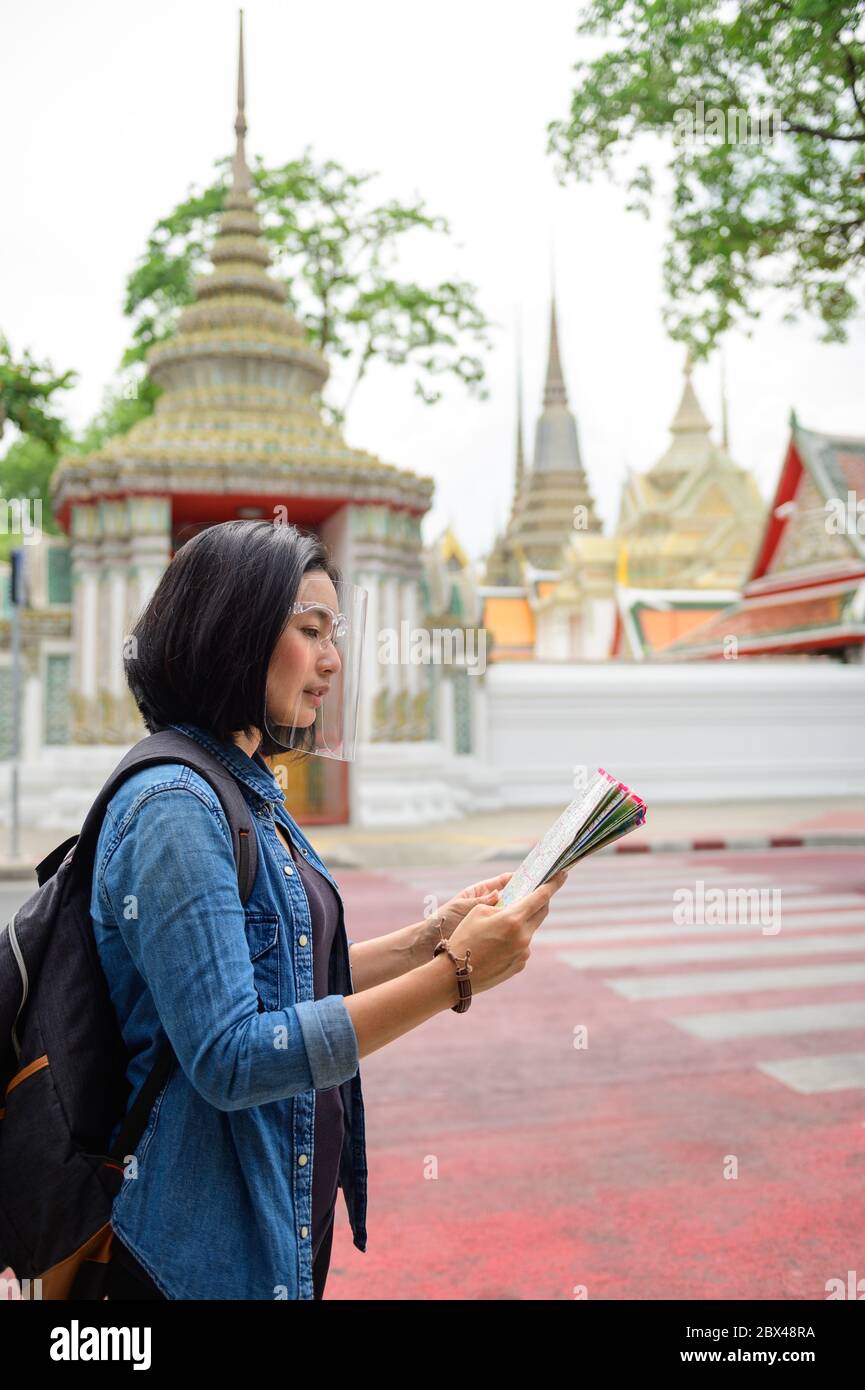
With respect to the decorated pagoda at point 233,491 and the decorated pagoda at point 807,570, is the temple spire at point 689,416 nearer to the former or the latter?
the decorated pagoda at point 807,570

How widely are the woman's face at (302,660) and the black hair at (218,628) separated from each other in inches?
1.2

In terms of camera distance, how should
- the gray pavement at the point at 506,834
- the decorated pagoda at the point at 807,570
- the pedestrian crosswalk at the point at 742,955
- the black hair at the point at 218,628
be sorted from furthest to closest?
the decorated pagoda at the point at 807,570 < the gray pavement at the point at 506,834 < the pedestrian crosswalk at the point at 742,955 < the black hair at the point at 218,628

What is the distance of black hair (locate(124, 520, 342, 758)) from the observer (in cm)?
164

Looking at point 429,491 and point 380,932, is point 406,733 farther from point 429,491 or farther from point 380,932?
point 380,932

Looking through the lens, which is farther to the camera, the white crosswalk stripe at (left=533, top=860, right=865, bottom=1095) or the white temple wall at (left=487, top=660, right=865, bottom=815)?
the white temple wall at (left=487, top=660, right=865, bottom=815)

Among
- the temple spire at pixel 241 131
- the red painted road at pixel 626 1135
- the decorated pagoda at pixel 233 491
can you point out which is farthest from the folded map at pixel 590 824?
the temple spire at pixel 241 131

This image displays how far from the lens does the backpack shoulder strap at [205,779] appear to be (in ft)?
5.03

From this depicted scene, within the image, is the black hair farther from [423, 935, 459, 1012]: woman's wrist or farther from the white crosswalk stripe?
the white crosswalk stripe

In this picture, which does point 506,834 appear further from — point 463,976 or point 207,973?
point 207,973

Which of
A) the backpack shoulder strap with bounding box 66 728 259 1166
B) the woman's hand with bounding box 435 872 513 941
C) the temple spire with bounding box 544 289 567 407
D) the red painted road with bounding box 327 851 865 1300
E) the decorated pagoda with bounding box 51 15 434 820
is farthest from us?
the temple spire with bounding box 544 289 567 407

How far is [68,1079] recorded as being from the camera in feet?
4.95

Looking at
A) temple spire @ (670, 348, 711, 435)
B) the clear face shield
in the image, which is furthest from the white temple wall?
temple spire @ (670, 348, 711, 435)

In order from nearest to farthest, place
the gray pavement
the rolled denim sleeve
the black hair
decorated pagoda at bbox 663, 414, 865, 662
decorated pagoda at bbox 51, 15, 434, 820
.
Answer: the rolled denim sleeve, the black hair, the gray pavement, decorated pagoda at bbox 51, 15, 434, 820, decorated pagoda at bbox 663, 414, 865, 662

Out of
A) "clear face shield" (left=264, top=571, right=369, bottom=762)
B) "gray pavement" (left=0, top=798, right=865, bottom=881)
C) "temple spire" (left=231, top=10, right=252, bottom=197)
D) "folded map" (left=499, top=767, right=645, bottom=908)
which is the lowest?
"gray pavement" (left=0, top=798, right=865, bottom=881)
